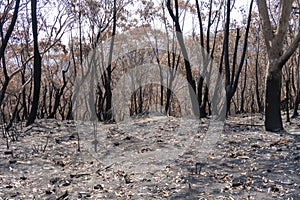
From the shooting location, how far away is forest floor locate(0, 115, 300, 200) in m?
4.32

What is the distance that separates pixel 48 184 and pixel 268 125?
544 cm

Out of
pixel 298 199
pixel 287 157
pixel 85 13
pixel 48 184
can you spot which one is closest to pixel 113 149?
pixel 48 184

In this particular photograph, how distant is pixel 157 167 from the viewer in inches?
218

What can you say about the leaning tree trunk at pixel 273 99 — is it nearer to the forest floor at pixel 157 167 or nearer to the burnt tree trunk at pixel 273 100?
the burnt tree trunk at pixel 273 100

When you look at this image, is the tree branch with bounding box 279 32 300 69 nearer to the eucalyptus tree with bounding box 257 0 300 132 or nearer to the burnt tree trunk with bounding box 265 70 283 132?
the eucalyptus tree with bounding box 257 0 300 132

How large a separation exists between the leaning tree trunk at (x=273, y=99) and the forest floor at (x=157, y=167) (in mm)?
307

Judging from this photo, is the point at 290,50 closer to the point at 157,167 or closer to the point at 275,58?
the point at 275,58

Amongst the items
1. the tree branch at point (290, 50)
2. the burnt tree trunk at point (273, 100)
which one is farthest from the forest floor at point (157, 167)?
the tree branch at point (290, 50)

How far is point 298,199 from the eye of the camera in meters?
3.76

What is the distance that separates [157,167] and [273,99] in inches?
151

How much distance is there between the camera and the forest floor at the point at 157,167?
432 centimetres

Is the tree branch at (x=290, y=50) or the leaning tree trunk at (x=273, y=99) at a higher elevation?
the tree branch at (x=290, y=50)

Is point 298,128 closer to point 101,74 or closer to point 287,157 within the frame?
point 287,157

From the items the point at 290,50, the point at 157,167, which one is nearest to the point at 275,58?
the point at 290,50
